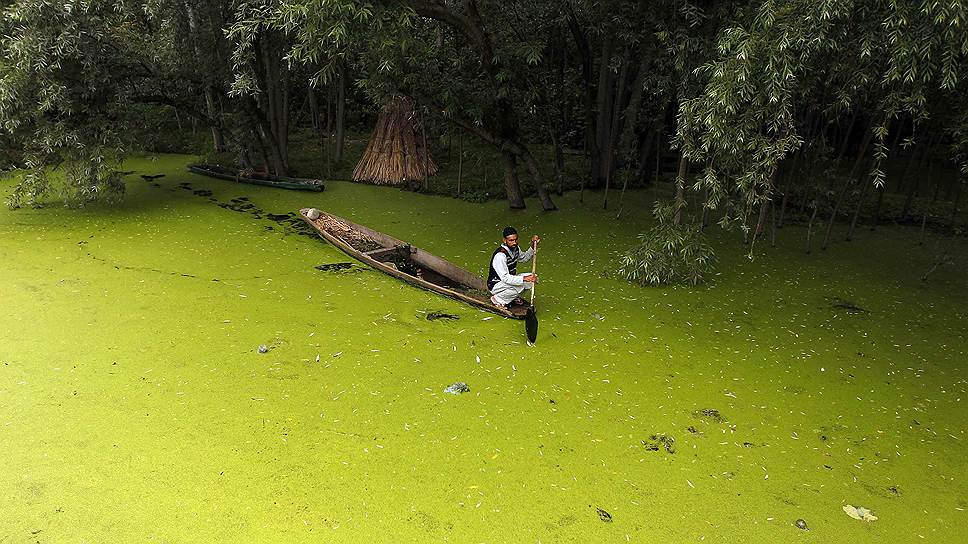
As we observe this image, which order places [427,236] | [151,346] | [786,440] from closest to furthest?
[786,440]
[151,346]
[427,236]

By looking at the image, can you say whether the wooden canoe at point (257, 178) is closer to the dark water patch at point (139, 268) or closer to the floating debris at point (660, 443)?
the dark water patch at point (139, 268)

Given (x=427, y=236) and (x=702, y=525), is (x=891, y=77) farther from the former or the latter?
(x=427, y=236)

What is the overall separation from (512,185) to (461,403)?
5.59 m

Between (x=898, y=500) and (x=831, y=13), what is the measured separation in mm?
2981

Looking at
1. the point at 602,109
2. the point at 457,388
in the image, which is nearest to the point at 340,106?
the point at 602,109

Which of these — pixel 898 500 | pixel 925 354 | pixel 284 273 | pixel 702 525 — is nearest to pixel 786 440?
pixel 898 500

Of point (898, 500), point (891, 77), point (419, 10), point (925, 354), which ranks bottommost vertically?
point (898, 500)

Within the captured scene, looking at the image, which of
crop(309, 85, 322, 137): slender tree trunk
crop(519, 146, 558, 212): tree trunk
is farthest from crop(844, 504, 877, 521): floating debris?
crop(309, 85, 322, 137): slender tree trunk

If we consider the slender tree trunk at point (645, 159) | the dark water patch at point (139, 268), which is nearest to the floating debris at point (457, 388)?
the dark water patch at point (139, 268)

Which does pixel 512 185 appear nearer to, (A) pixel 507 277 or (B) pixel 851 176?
(A) pixel 507 277

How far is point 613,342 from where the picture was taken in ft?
16.4

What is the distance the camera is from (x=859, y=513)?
10.2 ft

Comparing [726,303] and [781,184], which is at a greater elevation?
[781,184]

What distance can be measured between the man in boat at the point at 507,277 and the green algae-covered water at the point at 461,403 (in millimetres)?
295
